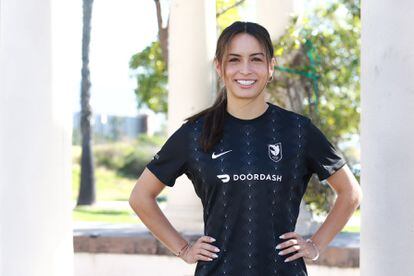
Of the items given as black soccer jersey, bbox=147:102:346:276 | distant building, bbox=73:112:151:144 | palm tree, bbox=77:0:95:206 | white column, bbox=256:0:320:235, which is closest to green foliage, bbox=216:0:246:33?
white column, bbox=256:0:320:235

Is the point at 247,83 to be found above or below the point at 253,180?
above

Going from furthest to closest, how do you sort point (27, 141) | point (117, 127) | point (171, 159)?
point (117, 127), point (27, 141), point (171, 159)

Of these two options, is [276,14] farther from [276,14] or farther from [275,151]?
[275,151]

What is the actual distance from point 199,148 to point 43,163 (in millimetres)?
1563

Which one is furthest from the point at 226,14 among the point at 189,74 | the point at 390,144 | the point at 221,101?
the point at 221,101

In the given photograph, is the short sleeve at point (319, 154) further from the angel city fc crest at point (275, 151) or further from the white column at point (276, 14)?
the white column at point (276, 14)

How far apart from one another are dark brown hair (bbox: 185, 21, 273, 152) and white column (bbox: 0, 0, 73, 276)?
147cm

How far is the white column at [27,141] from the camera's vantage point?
4.50 meters

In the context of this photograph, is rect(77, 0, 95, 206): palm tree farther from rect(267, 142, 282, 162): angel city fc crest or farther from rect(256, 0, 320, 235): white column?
rect(267, 142, 282, 162): angel city fc crest

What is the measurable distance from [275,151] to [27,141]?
1826 mm

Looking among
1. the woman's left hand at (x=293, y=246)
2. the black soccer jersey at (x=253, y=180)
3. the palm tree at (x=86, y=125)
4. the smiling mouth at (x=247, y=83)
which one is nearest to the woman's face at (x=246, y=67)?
the smiling mouth at (x=247, y=83)

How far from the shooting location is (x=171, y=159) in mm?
3340

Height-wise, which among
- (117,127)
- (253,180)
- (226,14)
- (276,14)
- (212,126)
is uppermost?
(226,14)

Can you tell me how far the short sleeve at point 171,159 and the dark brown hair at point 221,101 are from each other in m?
0.09
